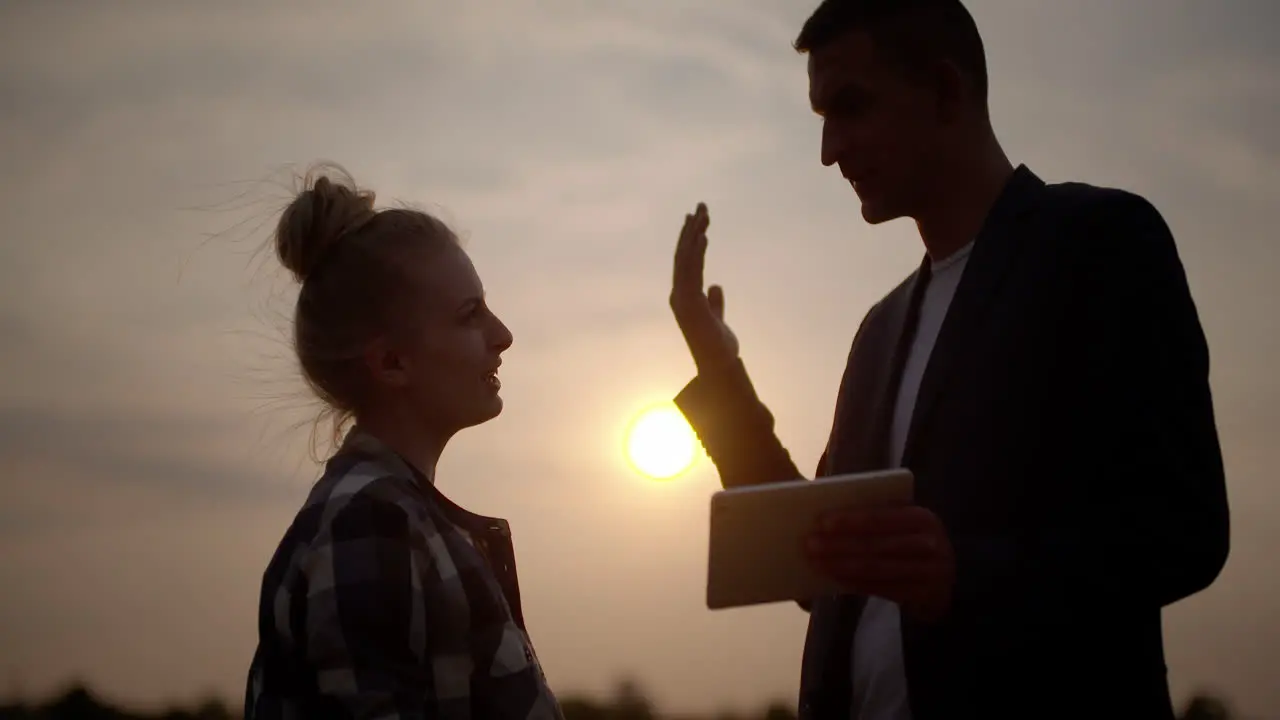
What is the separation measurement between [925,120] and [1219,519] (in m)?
1.53

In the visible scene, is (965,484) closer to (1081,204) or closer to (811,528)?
(811,528)

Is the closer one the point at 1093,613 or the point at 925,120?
the point at 1093,613

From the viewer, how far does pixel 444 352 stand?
3631 millimetres

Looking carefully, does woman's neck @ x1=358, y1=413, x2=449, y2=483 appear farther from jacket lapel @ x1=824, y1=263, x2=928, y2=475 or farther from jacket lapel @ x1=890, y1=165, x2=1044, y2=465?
jacket lapel @ x1=890, y1=165, x2=1044, y2=465

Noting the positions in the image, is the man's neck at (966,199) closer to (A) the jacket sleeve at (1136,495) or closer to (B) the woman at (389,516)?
(A) the jacket sleeve at (1136,495)

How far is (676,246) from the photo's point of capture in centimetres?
381

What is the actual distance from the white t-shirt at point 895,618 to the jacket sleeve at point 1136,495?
19.5 inches

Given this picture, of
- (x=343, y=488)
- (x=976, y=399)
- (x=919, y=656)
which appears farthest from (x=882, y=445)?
(x=343, y=488)

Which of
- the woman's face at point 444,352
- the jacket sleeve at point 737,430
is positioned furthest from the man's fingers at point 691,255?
the woman's face at point 444,352

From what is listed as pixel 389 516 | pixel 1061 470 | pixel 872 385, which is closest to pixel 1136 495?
pixel 1061 470

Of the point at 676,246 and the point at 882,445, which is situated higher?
the point at 676,246

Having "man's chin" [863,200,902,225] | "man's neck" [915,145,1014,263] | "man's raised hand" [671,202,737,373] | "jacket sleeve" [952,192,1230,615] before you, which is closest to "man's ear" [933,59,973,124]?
"man's neck" [915,145,1014,263]

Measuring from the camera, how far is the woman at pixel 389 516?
2.90 m

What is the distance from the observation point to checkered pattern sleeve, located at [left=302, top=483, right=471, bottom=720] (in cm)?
283
